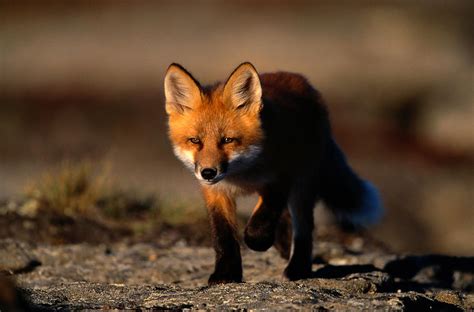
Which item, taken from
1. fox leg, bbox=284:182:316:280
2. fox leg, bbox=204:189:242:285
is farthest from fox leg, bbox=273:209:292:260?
fox leg, bbox=204:189:242:285

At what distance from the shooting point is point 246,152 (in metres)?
7.12

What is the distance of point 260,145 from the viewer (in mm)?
7180

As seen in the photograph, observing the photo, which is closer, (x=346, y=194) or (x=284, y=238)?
(x=284, y=238)

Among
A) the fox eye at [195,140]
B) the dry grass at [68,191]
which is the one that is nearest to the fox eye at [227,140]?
the fox eye at [195,140]

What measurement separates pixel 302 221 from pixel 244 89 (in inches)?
53.7

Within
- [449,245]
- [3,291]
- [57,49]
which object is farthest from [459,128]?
[3,291]

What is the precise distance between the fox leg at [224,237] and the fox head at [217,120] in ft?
→ 1.33

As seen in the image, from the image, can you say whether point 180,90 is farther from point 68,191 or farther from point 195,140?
point 68,191

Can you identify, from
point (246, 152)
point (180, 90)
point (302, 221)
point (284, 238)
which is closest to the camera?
point (246, 152)

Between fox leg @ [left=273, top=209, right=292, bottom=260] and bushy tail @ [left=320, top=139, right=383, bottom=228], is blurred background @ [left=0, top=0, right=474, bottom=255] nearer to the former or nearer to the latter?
bushy tail @ [left=320, top=139, right=383, bottom=228]

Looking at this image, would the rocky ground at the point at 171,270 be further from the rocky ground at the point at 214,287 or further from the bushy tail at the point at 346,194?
the bushy tail at the point at 346,194

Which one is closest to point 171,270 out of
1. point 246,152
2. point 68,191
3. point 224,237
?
point 224,237

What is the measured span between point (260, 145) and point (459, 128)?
16.7 meters

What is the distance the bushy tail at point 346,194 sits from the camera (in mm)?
8727
